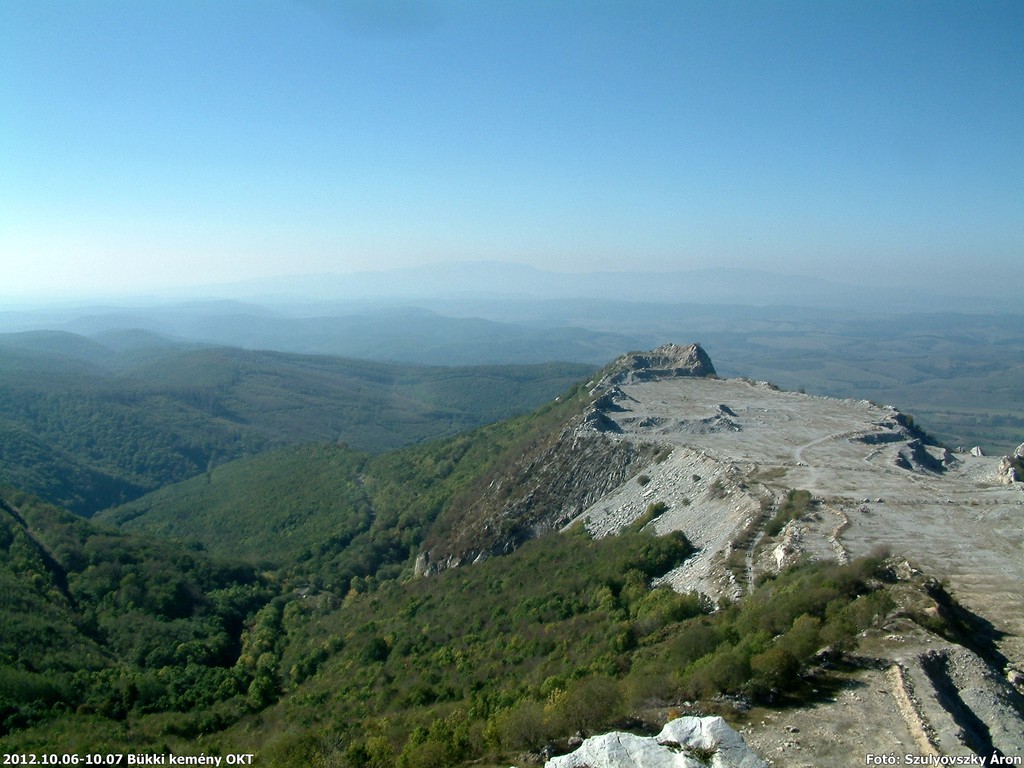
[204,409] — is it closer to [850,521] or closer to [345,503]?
[345,503]

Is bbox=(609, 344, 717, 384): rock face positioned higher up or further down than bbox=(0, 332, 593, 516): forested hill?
higher up

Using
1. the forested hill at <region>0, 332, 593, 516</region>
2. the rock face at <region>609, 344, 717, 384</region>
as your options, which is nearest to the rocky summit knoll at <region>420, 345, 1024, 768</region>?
the rock face at <region>609, 344, 717, 384</region>

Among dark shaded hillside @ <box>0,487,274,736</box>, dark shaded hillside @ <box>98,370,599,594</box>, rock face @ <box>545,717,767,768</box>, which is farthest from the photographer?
dark shaded hillside @ <box>98,370,599,594</box>

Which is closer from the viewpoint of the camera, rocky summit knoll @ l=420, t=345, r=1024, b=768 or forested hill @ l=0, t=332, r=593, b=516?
rocky summit knoll @ l=420, t=345, r=1024, b=768

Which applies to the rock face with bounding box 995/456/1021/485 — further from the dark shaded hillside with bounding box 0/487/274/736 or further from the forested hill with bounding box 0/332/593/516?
the forested hill with bounding box 0/332/593/516

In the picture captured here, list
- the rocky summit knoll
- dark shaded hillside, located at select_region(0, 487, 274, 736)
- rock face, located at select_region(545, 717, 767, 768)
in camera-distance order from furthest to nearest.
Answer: dark shaded hillside, located at select_region(0, 487, 274, 736), the rocky summit knoll, rock face, located at select_region(545, 717, 767, 768)

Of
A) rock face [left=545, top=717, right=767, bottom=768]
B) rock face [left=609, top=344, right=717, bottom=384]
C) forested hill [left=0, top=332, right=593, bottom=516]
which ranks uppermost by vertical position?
rock face [left=609, top=344, right=717, bottom=384]

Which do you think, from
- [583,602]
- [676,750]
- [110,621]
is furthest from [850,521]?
[110,621]
